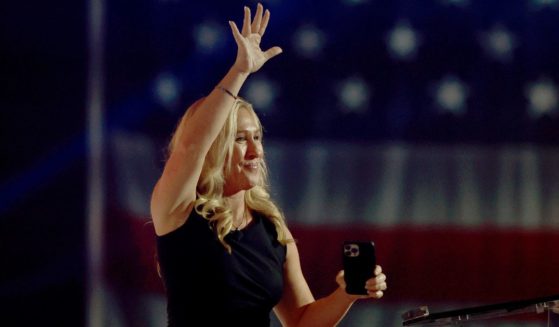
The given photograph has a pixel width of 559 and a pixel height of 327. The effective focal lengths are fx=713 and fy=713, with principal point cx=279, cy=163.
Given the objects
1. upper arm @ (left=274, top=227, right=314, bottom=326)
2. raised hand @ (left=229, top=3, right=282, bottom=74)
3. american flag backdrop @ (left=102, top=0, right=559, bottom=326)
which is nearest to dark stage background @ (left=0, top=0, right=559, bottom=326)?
american flag backdrop @ (left=102, top=0, right=559, bottom=326)

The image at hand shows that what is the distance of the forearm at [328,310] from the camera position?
193 centimetres

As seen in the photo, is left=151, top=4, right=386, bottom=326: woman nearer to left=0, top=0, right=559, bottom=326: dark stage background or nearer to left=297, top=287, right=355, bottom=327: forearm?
left=297, top=287, right=355, bottom=327: forearm

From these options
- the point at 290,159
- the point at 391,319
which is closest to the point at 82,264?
the point at 290,159

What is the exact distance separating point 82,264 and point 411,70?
1384 millimetres

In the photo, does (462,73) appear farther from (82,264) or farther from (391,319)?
(82,264)

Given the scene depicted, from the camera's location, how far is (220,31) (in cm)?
260

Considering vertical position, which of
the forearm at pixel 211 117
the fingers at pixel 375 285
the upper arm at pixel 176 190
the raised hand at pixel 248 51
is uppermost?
the raised hand at pixel 248 51

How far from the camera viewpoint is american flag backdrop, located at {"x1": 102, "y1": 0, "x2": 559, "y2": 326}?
8.43 feet

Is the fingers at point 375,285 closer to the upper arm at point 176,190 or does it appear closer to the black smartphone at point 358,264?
the black smartphone at point 358,264

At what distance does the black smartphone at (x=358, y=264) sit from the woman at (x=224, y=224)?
0.02 meters

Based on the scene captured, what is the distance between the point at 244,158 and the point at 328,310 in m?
0.48

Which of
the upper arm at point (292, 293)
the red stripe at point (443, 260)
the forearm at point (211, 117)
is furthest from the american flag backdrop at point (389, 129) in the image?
the forearm at point (211, 117)

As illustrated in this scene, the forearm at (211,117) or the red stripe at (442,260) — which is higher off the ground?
the forearm at (211,117)

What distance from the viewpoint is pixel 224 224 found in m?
1.83
